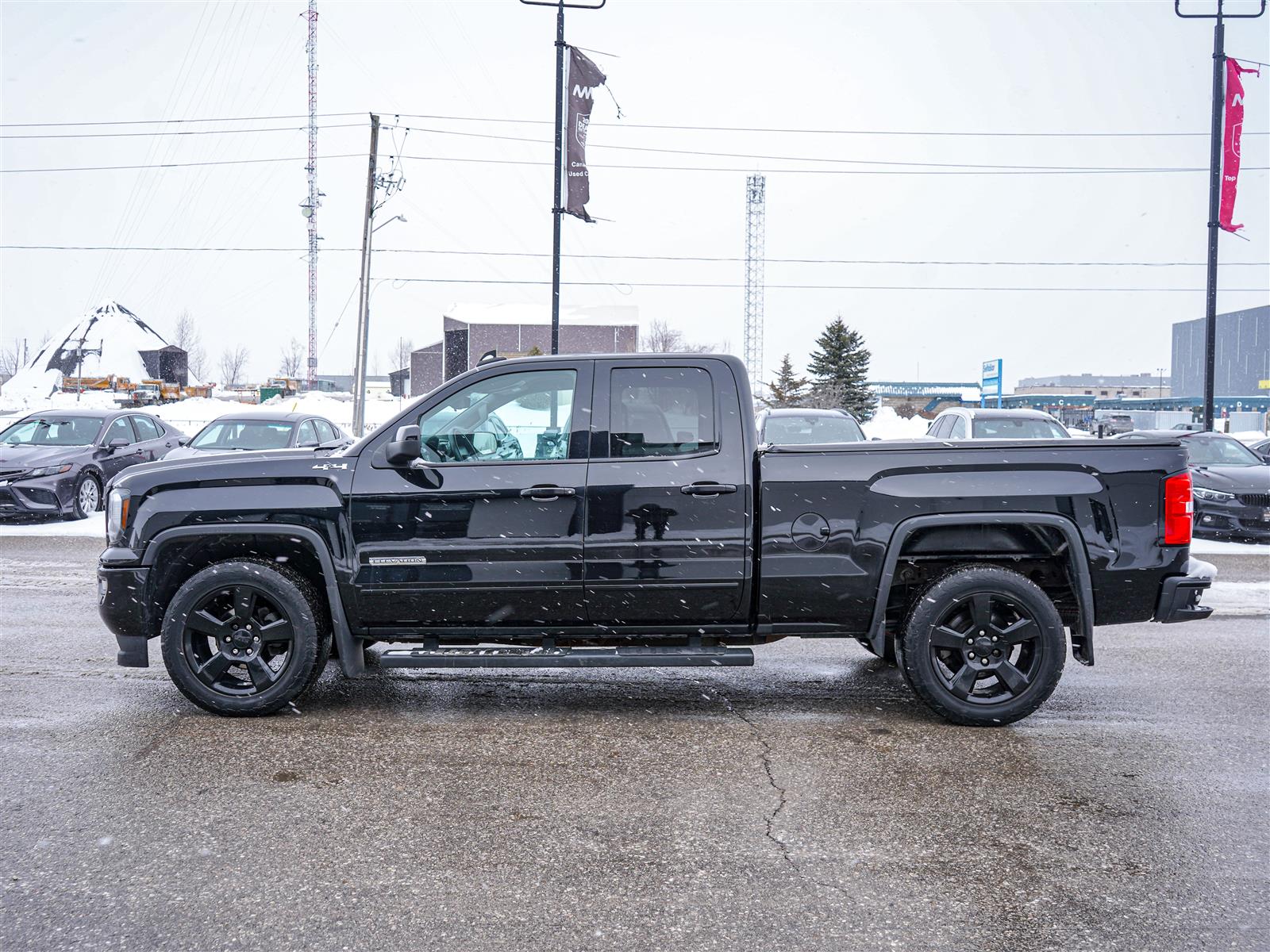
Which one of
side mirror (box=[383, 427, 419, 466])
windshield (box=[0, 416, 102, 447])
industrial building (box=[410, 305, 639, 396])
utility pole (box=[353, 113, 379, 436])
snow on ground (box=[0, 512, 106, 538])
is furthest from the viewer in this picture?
industrial building (box=[410, 305, 639, 396])

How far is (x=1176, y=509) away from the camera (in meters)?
4.97

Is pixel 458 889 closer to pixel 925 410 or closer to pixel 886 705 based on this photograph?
pixel 886 705

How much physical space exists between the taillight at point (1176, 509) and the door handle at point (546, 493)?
3.08 metres

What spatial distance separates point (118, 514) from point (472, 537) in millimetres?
1970

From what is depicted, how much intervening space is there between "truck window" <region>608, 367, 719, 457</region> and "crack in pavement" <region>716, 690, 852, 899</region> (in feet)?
4.89

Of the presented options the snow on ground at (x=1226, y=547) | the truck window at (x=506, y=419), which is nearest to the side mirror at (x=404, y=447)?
the truck window at (x=506, y=419)

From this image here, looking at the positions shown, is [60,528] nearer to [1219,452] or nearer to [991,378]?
[1219,452]

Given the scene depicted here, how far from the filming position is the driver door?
5.03 metres

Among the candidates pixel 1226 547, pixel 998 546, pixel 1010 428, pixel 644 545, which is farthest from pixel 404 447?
pixel 1226 547

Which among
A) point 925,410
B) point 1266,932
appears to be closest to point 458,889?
point 1266,932

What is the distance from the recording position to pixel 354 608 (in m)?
5.10

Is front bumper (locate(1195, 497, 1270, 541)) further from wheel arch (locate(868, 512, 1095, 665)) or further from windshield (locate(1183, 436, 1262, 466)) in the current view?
wheel arch (locate(868, 512, 1095, 665))

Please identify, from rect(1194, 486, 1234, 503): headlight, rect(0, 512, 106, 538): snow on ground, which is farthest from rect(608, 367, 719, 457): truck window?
rect(1194, 486, 1234, 503): headlight

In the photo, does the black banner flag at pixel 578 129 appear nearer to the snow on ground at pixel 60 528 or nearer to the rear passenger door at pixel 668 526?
the snow on ground at pixel 60 528
